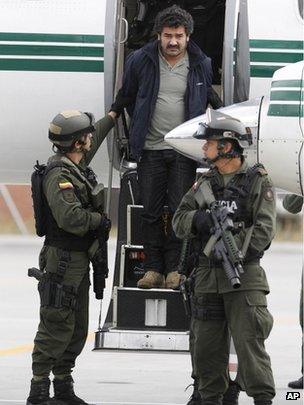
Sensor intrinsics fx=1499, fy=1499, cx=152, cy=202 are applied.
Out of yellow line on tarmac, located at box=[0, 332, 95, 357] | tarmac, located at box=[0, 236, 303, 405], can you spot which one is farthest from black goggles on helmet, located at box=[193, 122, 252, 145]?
yellow line on tarmac, located at box=[0, 332, 95, 357]

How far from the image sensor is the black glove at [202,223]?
31.8ft

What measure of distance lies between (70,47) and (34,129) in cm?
75

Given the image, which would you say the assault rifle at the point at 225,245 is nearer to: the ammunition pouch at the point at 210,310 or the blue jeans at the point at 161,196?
the ammunition pouch at the point at 210,310

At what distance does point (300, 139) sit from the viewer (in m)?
10.6

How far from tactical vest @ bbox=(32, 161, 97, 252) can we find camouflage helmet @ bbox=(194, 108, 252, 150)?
112cm

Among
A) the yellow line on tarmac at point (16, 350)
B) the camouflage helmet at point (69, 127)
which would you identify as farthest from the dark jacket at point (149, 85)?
the yellow line on tarmac at point (16, 350)

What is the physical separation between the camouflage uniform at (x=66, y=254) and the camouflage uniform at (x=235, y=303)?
0.91m

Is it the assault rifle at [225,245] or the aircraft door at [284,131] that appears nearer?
the assault rifle at [225,245]

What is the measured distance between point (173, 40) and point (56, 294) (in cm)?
203

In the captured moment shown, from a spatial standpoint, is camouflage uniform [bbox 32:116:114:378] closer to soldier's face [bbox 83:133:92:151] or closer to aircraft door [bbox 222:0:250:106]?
soldier's face [bbox 83:133:92:151]

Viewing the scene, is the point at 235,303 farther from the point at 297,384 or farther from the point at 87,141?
the point at 297,384

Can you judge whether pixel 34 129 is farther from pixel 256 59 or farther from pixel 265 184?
pixel 265 184

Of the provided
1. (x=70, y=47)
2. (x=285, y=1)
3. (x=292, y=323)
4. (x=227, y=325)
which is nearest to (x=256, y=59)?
(x=285, y=1)

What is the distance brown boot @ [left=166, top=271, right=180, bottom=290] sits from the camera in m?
10.9
